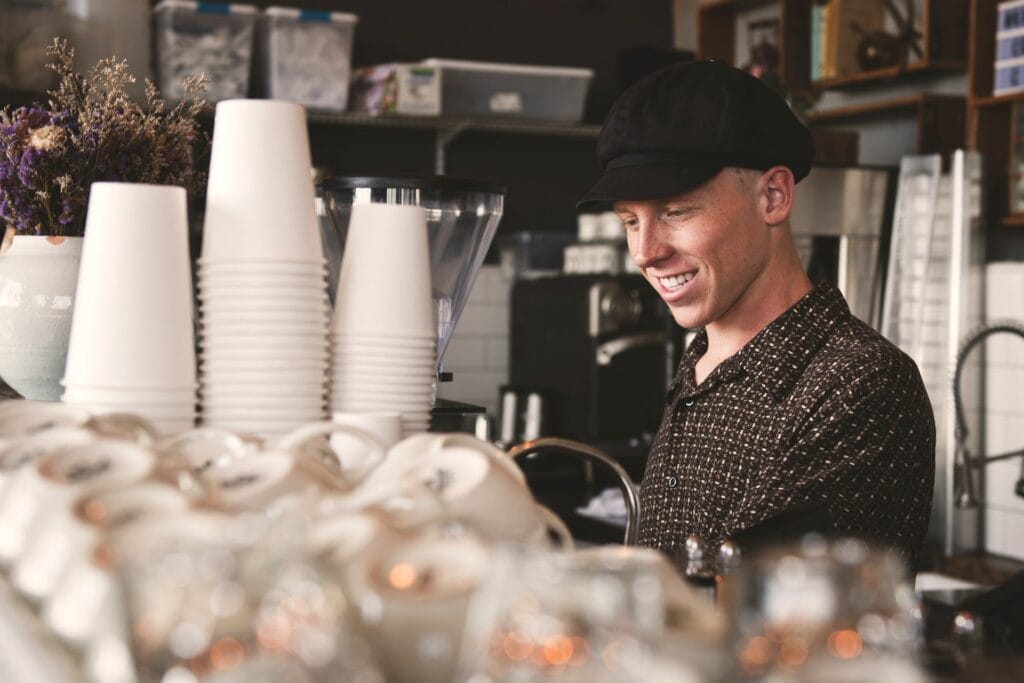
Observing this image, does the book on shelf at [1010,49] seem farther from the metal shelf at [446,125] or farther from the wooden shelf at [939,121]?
the metal shelf at [446,125]

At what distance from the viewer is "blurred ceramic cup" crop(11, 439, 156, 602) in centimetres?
83

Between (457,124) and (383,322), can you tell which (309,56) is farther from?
(383,322)

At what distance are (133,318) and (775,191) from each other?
1129 mm

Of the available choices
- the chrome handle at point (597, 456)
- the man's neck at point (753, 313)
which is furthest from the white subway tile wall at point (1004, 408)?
the chrome handle at point (597, 456)

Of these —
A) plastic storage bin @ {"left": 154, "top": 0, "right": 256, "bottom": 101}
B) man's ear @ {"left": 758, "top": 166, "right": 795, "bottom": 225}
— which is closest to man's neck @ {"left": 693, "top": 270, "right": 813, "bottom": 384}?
man's ear @ {"left": 758, "top": 166, "right": 795, "bottom": 225}

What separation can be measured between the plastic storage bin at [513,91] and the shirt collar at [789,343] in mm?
3693

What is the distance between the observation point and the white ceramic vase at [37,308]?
166cm

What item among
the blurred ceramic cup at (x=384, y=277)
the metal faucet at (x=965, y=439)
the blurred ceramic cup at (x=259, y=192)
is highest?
the blurred ceramic cup at (x=259, y=192)

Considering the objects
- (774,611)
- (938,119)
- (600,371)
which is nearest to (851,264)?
(938,119)

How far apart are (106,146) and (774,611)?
4.46 ft

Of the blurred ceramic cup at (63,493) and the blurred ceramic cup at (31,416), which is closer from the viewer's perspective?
the blurred ceramic cup at (63,493)

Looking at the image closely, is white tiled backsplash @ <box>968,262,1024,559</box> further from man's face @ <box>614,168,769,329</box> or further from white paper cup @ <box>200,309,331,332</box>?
white paper cup @ <box>200,309,331,332</box>

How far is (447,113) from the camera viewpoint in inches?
225

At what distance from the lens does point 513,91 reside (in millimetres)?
5750
